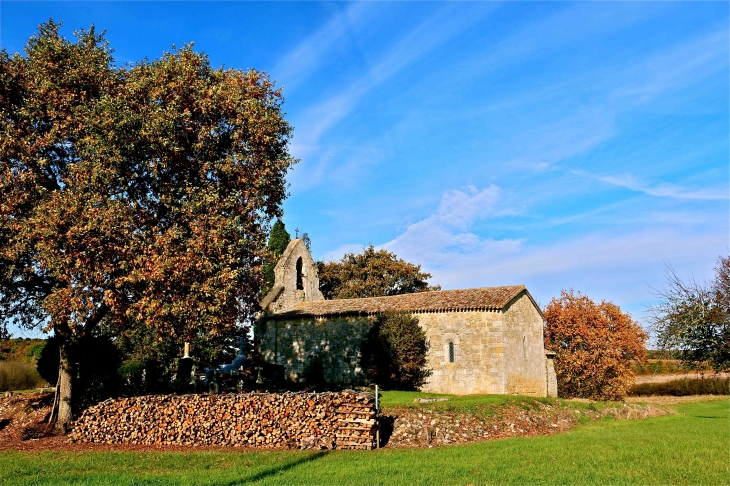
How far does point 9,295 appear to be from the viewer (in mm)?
17703

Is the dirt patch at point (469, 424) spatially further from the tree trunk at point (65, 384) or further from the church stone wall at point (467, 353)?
the tree trunk at point (65, 384)

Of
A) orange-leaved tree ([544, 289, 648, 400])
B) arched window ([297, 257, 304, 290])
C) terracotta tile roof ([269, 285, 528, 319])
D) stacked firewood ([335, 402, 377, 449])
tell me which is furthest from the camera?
orange-leaved tree ([544, 289, 648, 400])

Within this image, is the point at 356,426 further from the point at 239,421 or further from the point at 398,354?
the point at 398,354

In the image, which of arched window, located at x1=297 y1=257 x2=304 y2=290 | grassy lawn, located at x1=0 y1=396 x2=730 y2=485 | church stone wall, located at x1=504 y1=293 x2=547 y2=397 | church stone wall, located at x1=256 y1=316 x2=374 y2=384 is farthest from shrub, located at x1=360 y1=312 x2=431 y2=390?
grassy lawn, located at x1=0 y1=396 x2=730 y2=485

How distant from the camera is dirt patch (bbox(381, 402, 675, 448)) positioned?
17.9 metres

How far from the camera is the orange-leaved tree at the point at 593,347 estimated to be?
143 feet

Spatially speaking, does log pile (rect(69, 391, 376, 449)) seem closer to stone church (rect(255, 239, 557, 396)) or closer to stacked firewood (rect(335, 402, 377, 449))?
stacked firewood (rect(335, 402, 377, 449))

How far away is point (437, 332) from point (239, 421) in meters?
15.9

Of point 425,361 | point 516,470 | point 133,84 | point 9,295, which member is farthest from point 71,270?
point 425,361

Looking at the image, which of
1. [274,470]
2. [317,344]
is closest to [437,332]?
[317,344]

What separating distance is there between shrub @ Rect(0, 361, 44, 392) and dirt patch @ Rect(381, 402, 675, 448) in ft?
76.7

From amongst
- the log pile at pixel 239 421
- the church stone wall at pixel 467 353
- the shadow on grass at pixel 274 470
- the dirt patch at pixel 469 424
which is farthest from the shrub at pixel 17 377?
the shadow on grass at pixel 274 470

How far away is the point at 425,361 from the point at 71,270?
800 inches

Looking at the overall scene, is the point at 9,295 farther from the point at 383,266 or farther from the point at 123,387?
the point at 383,266
